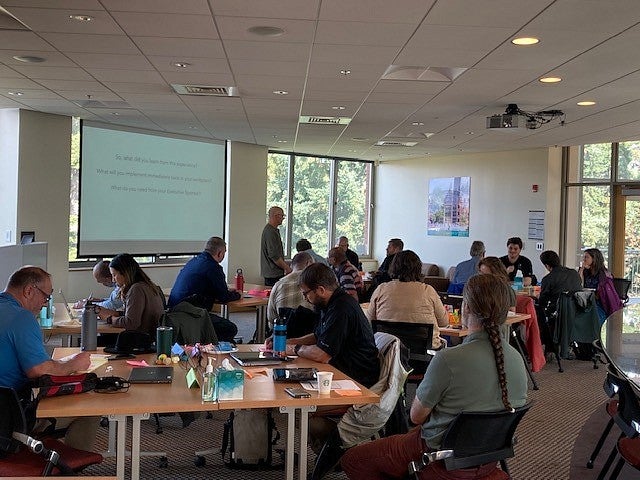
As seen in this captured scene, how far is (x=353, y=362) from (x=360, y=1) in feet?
6.96

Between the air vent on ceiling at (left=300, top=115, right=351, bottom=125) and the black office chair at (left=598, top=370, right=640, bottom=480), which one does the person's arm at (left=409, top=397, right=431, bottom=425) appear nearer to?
the black office chair at (left=598, top=370, right=640, bottom=480)

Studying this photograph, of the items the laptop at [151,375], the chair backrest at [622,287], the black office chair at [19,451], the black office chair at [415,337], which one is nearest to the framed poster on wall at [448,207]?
the chair backrest at [622,287]

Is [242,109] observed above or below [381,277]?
above

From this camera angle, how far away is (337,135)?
10.6 m

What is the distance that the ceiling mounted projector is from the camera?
24.7 feet

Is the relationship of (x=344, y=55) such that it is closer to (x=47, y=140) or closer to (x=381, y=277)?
(x=381, y=277)

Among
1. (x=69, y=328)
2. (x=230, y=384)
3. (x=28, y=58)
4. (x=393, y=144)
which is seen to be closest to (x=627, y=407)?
(x=230, y=384)

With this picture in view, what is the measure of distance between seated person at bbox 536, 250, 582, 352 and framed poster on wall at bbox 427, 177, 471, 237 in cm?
491

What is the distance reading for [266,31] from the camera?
4785 mm

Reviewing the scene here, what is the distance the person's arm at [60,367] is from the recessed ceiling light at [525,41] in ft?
11.6

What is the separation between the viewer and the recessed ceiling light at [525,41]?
483 cm

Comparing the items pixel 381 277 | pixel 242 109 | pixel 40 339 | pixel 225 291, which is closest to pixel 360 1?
pixel 40 339

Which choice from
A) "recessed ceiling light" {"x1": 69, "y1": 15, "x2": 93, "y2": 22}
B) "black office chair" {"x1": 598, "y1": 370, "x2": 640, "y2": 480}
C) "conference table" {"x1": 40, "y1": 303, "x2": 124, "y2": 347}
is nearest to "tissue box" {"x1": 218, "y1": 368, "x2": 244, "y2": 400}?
"black office chair" {"x1": 598, "y1": 370, "x2": 640, "y2": 480}

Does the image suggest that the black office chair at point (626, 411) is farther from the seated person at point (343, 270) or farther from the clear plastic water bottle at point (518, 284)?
the clear plastic water bottle at point (518, 284)
